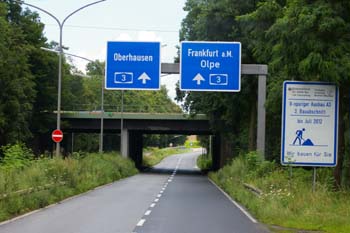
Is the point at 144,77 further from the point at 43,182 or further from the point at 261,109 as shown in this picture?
the point at 43,182

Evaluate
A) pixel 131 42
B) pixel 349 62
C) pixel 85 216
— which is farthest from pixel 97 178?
pixel 349 62

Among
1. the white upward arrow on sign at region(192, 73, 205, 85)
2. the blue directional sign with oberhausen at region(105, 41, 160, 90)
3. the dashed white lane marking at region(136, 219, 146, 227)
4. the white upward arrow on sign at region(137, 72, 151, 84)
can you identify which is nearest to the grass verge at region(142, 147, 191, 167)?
the blue directional sign with oberhausen at region(105, 41, 160, 90)

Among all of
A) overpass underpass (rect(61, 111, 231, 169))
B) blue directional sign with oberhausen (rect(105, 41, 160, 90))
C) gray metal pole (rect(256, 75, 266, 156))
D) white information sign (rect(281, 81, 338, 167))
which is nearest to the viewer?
white information sign (rect(281, 81, 338, 167))

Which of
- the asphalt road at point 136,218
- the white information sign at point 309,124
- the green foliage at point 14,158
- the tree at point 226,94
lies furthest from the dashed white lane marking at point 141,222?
the tree at point 226,94

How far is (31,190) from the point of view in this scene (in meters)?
20.7

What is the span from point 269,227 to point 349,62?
5.27 m

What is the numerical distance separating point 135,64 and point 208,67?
3.38 meters

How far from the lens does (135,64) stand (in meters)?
27.8

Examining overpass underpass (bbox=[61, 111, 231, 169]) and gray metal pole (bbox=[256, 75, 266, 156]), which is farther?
overpass underpass (bbox=[61, 111, 231, 169])

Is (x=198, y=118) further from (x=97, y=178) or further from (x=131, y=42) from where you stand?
(x=131, y=42)

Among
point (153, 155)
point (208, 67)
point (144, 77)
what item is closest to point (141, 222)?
point (144, 77)

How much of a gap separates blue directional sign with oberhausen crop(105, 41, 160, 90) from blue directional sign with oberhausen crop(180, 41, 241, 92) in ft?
4.24

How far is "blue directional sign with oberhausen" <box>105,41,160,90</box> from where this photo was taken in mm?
27609

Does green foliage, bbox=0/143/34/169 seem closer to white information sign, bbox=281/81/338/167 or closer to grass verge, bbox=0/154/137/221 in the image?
grass verge, bbox=0/154/137/221
